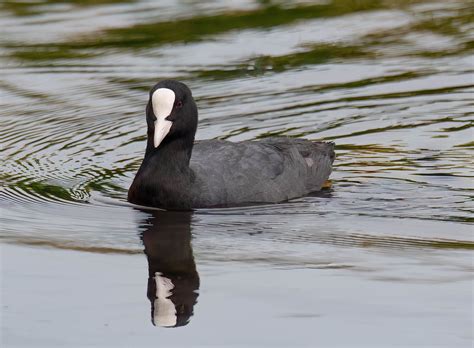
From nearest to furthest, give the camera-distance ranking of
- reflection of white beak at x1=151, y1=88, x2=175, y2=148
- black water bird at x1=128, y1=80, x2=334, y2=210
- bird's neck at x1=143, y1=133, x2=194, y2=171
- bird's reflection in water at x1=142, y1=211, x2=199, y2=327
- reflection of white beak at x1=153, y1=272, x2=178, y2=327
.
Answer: reflection of white beak at x1=153, y1=272, x2=178, y2=327 < bird's reflection in water at x1=142, y1=211, x2=199, y2=327 < reflection of white beak at x1=151, y1=88, x2=175, y2=148 < black water bird at x1=128, y1=80, x2=334, y2=210 < bird's neck at x1=143, y1=133, x2=194, y2=171

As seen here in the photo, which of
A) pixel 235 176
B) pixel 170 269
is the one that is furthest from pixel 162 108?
pixel 170 269

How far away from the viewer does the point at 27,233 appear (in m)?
6.89

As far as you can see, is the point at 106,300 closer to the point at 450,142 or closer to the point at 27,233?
the point at 27,233

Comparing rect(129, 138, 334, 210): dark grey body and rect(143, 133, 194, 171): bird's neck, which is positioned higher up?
rect(143, 133, 194, 171): bird's neck

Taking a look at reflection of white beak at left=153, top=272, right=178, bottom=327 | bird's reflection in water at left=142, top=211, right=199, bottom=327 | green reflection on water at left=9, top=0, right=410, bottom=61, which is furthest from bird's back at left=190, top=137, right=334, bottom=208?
green reflection on water at left=9, top=0, right=410, bottom=61

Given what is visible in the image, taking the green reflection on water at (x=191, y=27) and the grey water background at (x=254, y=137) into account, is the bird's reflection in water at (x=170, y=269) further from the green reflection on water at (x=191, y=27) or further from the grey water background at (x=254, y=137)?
the green reflection on water at (x=191, y=27)

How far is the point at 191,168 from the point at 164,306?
2164mm

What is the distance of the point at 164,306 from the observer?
5547 mm

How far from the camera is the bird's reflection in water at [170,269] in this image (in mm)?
5488

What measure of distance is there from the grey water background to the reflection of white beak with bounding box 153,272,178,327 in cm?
6

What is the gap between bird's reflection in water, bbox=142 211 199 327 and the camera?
216 inches

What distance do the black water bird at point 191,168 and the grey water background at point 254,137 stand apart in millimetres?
149

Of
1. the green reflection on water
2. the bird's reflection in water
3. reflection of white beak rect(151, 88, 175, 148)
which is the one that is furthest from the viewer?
the green reflection on water

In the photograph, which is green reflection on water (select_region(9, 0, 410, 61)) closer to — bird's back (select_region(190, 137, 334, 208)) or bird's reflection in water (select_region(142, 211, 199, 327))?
bird's back (select_region(190, 137, 334, 208))
